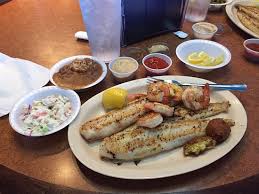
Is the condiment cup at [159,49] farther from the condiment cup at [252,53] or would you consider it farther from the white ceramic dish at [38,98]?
the white ceramic dish at [38,98]

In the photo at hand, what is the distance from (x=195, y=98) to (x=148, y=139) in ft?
0.85

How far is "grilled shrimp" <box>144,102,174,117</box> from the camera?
1.01 meters

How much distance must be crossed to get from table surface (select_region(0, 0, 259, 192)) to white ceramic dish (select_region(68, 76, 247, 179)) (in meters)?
0.04

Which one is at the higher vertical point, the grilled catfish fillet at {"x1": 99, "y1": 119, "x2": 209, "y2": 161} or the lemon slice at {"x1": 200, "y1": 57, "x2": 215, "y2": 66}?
the lemon slice at {"x1": 200, "y1": 57, "x2": 215, "y2": 66}

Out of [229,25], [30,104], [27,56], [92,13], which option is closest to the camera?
[30,104]

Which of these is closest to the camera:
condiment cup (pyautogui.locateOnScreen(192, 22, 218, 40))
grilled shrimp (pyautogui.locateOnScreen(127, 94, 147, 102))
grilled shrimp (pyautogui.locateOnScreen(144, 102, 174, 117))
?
grilled shrimp (pyautogui.locateOnScreen(144, 102, 174, 117))

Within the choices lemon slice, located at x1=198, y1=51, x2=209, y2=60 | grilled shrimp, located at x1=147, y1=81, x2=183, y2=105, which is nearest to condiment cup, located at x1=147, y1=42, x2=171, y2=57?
lemon slice, located at x1=198, y1=51, x2=209, y2=60

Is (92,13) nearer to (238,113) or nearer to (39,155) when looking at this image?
(39,155)

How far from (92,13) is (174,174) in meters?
0.78

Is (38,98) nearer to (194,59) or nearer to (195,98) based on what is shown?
(195,98)

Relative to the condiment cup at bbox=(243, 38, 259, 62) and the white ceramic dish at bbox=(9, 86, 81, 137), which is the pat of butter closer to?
the white ceramic dish at bbox=(9, 86, 81, 137)

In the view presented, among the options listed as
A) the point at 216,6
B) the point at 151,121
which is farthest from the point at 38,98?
the point at 216,6

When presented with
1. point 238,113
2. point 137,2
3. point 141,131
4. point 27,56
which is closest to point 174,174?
point 141,131

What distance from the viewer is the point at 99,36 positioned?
1.32 m
